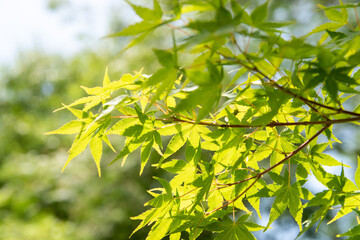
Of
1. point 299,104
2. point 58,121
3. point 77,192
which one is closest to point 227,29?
point 299,104

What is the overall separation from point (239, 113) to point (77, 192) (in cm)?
361

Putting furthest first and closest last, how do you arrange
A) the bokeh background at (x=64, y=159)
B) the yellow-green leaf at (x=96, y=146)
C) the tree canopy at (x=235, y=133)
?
the bokeh background at (x=64, y=159) < the yellow-green leaf at (x=96, y=146) < the tree canopy at (x=235, y=133)

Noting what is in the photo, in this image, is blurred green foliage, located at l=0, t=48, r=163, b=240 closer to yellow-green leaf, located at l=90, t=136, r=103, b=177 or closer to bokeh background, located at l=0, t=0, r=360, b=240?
bokeh background, located at l=0, t=0, r=360, b=240

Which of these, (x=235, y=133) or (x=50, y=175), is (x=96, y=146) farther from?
(x=50, y=175)

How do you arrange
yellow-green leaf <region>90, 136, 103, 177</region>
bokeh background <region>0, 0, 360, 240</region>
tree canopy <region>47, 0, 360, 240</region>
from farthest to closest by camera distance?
bokeh background <region>0, 0, 360, 240</region> → yellow-green leaf <region>90, 136, 103, 177</region> → tree canopy <region>47, 0, 360, 240</region>

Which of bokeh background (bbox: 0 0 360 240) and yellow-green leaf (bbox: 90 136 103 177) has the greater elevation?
yellow-green leaf (bbox: 90 136 103 177)

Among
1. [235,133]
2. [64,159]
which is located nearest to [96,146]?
[235,133]

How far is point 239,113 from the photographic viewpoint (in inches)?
22.4

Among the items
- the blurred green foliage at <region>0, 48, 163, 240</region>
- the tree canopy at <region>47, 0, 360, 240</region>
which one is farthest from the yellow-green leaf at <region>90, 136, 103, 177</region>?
the blurred green foliage at <region>0, 48, 163, 240</region>

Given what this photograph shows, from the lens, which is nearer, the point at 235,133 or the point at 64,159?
the point at 235,133

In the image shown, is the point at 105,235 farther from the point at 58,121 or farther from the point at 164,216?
the point at 164,216

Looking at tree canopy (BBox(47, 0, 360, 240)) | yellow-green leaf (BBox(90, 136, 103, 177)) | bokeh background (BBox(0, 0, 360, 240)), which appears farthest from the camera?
bokeh background (BBox(0, 0, 360, 240))

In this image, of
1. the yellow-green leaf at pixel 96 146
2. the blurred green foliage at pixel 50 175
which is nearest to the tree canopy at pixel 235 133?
the yellow-green leaf at pixel 96 146

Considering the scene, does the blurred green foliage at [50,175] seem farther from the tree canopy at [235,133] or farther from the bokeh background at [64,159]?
the tree canopy at [235,133]
